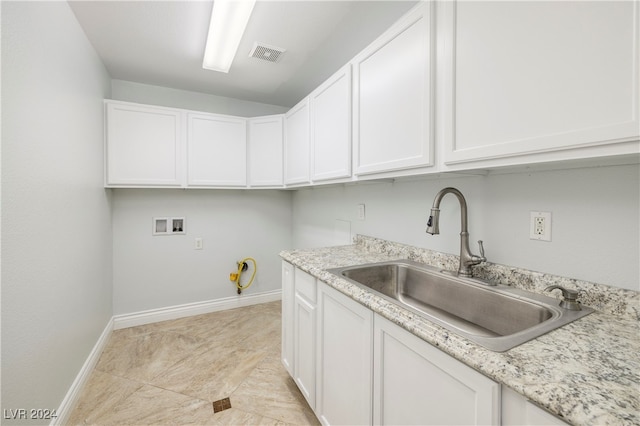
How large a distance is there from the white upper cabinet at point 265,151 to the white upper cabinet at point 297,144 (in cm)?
10

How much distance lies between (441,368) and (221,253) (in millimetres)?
2835

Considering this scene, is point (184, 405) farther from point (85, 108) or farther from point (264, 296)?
point (85, 108)

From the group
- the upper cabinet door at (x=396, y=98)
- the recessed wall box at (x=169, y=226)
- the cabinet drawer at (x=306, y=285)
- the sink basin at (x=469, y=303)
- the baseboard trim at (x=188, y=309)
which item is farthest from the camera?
the recessed wall box at (x=169, y=226)

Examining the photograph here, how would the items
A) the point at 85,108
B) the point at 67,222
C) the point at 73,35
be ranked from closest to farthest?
1. the point at 67,222
2. the point at 73,35
3. the point at 85,108

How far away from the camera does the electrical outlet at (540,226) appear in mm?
1080

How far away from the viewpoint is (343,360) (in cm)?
123

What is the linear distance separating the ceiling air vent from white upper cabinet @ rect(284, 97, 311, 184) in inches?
15.8

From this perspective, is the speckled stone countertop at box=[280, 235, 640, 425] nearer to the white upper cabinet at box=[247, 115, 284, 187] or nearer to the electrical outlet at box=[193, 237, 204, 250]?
the white upper cabinet at box=[247, 115, 284, 187]

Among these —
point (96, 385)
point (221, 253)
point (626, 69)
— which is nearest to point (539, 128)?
point (626, 69)

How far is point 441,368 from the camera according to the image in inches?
30.7

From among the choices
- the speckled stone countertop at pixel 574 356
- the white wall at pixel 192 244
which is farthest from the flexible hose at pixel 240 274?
the speckled stone countertop at pixel 574 356

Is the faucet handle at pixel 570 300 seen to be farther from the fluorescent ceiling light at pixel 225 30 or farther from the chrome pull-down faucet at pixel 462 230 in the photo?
the fluorescent ceiling light at pixel 225 30

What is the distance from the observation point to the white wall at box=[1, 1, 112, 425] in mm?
1104

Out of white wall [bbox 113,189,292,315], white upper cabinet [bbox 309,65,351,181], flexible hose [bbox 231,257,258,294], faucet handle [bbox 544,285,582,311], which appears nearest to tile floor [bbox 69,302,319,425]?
white wall [bbox 113,189,292,315]
